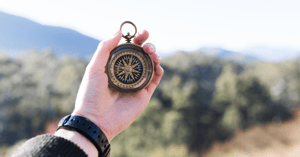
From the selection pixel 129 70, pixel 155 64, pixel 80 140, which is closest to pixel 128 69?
pixel 129 70

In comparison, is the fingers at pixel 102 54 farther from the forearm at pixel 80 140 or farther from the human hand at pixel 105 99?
the forearm at pixel 80 140

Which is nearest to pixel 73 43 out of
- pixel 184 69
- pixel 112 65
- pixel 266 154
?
pixel 184 69

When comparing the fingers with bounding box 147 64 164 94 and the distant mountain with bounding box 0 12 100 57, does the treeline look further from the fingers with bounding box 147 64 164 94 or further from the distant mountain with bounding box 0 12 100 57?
the fingers with bounding box 147 64 164 94

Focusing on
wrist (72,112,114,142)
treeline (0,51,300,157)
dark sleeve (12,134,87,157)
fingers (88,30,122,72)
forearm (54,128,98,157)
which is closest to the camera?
dark sleeve (12,134,87,157)

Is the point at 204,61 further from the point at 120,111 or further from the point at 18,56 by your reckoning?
the point at 120,111

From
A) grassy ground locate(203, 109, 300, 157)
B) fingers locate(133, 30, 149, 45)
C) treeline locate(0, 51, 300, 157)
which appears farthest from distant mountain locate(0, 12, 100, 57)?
fingers locate(133, 30, 149, 45)

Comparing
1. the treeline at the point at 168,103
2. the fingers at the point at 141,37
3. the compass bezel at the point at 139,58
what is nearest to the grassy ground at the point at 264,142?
the treeline at the point at 168,103
